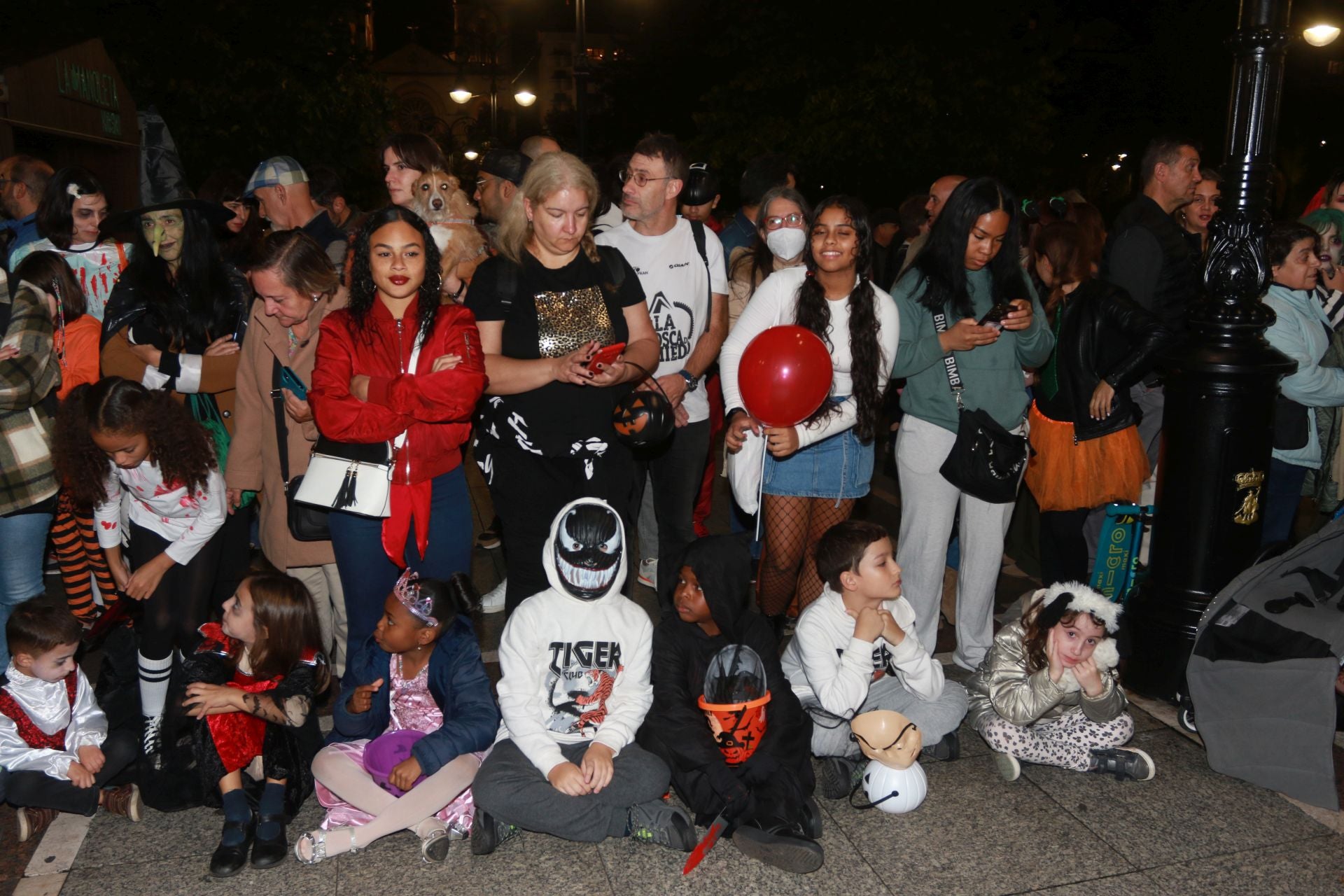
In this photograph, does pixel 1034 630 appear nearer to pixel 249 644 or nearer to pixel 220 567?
pixel 249 644

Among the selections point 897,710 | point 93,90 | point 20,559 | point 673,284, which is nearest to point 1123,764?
point 897,710

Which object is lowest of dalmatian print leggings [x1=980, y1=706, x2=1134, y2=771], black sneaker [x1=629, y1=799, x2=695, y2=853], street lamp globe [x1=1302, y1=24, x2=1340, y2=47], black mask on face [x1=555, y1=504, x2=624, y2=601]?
black sneaker [x1=629, y1=799, x2=695, y2=853]

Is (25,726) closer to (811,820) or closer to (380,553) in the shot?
(380,553)

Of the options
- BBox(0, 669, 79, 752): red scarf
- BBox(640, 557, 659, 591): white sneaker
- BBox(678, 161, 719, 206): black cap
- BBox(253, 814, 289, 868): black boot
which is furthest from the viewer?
BBox(678, 161, 719, 206): black cap

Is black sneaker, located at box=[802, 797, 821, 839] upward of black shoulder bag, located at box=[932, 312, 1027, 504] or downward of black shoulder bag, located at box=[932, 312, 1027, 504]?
downward

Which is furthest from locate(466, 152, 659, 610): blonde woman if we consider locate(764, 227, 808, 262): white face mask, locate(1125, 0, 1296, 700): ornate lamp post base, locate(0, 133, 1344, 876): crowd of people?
locate(1125, 0, 1296, 700): ornate lamp post base

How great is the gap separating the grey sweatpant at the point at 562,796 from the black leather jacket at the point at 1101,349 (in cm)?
275

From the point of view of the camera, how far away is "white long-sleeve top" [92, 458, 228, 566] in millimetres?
4102

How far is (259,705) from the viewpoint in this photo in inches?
146

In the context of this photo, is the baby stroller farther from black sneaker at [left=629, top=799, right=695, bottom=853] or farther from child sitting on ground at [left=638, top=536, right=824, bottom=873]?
black sneaker at [left=629, top=799, right=695, bottom=853]

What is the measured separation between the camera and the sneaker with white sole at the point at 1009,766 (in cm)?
404

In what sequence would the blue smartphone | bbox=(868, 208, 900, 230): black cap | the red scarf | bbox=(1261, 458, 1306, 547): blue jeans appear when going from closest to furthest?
the red scarf → the blue smartphone → bbox=(1261, 458, 1306, 547): blue jeans → bbox=(868, 208, 900, 230): black cap

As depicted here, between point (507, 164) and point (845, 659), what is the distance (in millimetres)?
2933

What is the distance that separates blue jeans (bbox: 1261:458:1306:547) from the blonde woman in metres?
3.21
